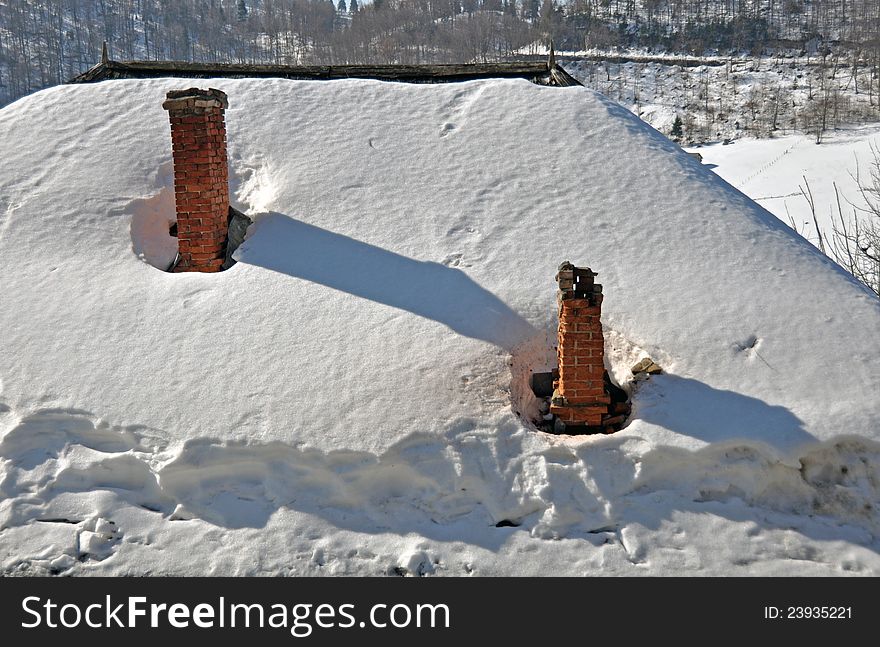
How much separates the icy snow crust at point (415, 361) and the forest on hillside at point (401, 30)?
57.4 meters

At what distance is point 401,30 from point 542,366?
71.2 metres

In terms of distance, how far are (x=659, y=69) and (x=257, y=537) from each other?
64088 mm

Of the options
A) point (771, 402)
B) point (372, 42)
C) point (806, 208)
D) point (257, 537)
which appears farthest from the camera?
point (372, 42)

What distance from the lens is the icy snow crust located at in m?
4.69

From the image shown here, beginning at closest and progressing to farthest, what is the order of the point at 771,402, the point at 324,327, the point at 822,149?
the point at 771,402, the point at 324,327, the point at 822,149

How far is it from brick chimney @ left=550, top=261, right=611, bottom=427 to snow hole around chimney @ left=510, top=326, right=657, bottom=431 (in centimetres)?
19

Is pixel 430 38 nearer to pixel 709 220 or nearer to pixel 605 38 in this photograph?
pixel 605 38

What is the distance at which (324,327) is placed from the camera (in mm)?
5855

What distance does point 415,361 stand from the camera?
5590 millimetres

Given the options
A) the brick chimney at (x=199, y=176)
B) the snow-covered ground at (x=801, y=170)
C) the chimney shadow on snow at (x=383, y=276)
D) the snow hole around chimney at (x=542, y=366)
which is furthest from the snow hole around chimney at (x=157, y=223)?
the snow-covered ground at (x=801, y=170)

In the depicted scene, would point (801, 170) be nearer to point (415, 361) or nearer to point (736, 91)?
point (736, 91)

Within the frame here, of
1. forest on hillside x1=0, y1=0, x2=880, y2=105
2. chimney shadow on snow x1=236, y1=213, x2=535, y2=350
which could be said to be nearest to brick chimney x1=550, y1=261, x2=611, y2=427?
chimney shadow on snow x1=236, y1=213, x2=535, y2=350

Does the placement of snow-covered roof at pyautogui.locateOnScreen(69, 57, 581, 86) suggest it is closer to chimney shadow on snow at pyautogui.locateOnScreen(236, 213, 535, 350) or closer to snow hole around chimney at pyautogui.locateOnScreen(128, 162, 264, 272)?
snow hole around chimney at pyautogui.locateOnScreen(128, 162, 264, 272)

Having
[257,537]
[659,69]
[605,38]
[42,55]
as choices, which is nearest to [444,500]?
[257,537]
